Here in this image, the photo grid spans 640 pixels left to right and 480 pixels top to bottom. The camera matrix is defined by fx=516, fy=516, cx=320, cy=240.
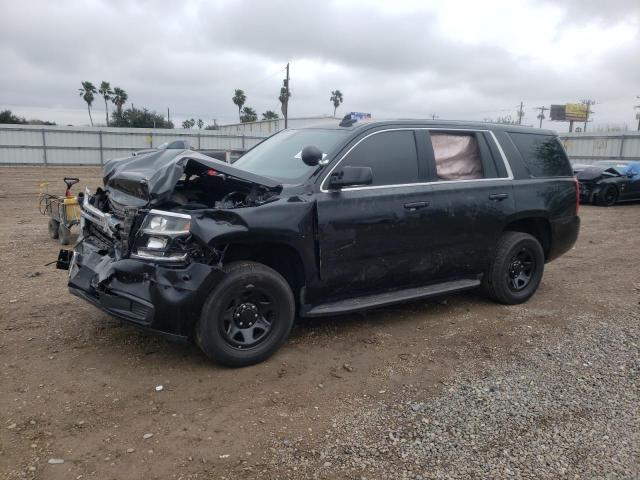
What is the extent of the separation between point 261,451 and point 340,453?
0.45 m

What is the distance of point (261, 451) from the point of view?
296 centimetres

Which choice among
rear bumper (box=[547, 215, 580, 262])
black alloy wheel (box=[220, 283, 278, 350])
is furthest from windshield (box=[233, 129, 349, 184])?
rear bumper (box=[547, 215, 580, 262])

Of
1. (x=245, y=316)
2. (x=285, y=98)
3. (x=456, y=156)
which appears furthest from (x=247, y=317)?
(x=285, y=98)

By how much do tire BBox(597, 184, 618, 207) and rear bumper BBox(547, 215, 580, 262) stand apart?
11169mm

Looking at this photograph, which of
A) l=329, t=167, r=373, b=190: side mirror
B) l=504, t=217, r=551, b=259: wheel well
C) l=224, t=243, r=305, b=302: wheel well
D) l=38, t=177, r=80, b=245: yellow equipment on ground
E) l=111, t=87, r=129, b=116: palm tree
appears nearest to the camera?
l=224, t=243, r=305, b=302: wheel well

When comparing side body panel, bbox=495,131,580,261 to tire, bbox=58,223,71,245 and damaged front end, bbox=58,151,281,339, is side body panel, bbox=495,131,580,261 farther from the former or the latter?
tire, bbox=58,223,71,245

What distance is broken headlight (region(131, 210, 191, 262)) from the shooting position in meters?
3.61

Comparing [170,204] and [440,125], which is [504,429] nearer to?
[170,204]

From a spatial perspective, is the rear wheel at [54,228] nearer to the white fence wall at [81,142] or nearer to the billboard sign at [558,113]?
the white fence wall at [81,142]

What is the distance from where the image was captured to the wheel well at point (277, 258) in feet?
13.1

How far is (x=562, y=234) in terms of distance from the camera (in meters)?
5.93

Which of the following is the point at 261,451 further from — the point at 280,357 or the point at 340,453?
the point at 280,357

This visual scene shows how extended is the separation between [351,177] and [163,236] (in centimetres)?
152

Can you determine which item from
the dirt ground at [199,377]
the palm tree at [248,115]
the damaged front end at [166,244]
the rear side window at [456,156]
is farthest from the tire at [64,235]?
the palm tree at [248,115]
